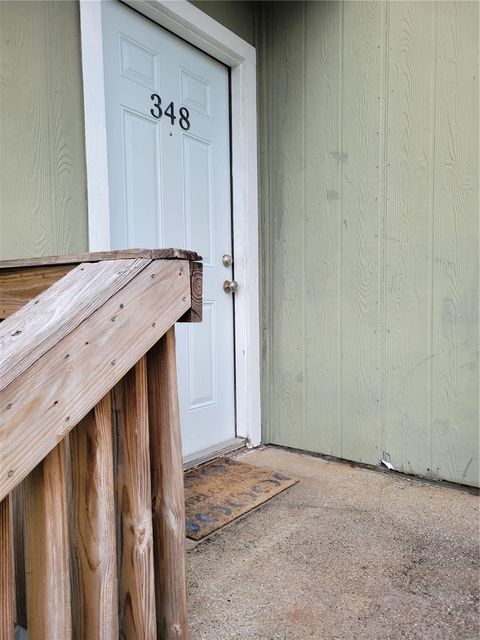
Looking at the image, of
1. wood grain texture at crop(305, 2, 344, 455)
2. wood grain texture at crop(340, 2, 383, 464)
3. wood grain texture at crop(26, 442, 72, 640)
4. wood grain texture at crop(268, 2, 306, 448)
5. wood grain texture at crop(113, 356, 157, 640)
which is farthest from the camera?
wood grain texture at crop(268, 2, 306, 448)

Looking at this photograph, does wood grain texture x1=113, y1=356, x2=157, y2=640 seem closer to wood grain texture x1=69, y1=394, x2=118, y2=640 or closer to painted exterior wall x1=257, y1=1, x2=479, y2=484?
wood grain texture x1=69, y1=394, x2=118, y2=640

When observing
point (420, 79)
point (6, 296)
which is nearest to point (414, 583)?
point (6, 296)

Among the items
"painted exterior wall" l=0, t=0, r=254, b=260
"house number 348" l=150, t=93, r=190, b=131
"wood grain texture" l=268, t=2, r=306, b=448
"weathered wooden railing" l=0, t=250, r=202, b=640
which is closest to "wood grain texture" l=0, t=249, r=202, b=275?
"weathered wooden railing" l=0, t=250, r=202, b=640

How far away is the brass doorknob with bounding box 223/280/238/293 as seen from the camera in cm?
249

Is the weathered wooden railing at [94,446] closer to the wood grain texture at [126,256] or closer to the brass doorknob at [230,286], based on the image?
the wood grain texture at [126,256]

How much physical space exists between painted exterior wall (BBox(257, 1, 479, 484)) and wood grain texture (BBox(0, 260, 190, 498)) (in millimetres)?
1464

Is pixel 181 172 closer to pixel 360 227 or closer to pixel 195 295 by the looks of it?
pixel 360 227

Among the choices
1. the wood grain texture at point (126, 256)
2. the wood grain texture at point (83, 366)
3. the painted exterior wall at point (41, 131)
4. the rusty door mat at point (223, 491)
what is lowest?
the rusty door mat at point (223, 491)

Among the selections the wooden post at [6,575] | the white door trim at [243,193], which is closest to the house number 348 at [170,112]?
the white door trim at [243,193]

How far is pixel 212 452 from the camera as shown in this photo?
7.79ft

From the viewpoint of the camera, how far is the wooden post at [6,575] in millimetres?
707

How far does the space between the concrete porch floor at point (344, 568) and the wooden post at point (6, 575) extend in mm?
568

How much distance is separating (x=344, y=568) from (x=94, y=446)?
964 mm

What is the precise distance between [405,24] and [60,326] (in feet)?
7.01
